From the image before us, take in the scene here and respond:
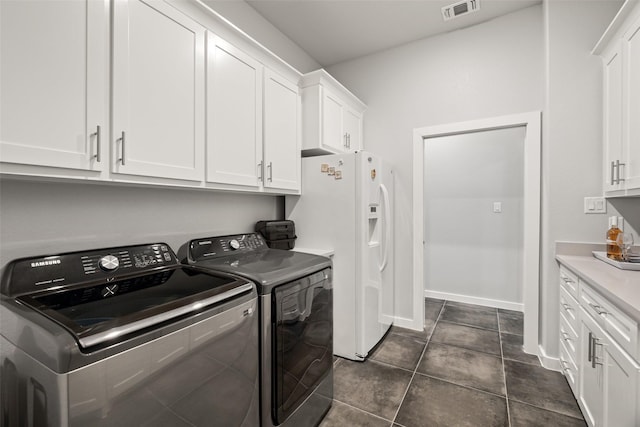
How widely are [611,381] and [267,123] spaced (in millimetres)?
2327

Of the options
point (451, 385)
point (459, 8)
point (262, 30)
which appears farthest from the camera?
point (262, 30)

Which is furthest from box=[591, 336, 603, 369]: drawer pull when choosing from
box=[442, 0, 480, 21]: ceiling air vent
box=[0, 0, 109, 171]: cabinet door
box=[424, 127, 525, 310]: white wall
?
box=[442, 0, 480, 21]: ceiling air vent

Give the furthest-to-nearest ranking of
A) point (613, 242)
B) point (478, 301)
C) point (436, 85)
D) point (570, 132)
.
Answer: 1. point (478, 301)
2. point (436, 85)
3. point (570, 132)
4. point (613, 242)

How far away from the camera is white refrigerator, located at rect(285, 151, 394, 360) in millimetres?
2295

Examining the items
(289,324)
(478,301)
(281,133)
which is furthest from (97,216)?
(478,301)

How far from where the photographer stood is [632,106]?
162cm

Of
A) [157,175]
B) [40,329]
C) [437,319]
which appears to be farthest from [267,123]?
[437,319]

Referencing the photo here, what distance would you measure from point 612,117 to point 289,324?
2456mm

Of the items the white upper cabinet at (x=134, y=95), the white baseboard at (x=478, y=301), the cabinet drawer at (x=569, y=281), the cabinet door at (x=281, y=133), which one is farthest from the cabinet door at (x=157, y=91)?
the white baseboard at (x=478, y=301)

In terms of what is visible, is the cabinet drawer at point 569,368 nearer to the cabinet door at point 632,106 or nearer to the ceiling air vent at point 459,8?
the cabinet door at point 632,106

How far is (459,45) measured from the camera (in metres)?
2.75

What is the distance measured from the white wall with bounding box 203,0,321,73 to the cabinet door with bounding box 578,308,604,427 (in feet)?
10.0

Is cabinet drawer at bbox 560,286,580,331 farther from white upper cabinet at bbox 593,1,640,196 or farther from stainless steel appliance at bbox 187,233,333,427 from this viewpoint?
stainless steel appliance at bbox 187,233,333,427

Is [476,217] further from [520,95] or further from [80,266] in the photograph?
[80,266]
